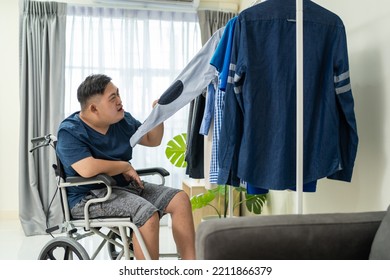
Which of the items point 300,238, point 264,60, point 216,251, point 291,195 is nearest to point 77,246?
point 216,251

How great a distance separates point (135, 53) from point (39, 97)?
1047 millimetres

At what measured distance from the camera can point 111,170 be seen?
5.58 feet

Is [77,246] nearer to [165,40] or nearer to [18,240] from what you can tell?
[18,240]

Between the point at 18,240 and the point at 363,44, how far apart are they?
302cm

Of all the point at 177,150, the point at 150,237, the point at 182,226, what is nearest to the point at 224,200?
the point at 177,150

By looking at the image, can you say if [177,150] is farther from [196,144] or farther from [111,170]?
[111,170]

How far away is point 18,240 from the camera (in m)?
3.05

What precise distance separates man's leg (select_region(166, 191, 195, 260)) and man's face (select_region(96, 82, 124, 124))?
528mm

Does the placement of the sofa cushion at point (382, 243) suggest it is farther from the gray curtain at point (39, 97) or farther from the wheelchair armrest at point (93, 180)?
the gray curtain at point (39, 97)

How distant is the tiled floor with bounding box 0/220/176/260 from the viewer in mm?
2650

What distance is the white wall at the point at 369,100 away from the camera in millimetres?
1601

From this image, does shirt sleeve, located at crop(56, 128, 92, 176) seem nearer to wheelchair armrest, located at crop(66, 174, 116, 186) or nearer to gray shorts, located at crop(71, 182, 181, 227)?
wheelchair armrest, located at crop(66, 174, 116, 186)

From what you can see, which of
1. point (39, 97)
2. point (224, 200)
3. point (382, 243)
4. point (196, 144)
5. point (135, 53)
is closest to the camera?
point (382, 243)

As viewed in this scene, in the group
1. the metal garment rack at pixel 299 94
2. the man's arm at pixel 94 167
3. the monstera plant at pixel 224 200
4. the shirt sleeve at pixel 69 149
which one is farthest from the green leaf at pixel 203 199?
the metal garment rack at pixel 299 94
